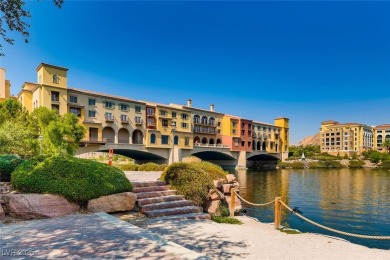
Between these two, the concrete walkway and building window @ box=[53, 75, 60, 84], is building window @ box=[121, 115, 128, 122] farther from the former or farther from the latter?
the concrete walkway

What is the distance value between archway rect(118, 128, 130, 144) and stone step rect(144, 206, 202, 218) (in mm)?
41857

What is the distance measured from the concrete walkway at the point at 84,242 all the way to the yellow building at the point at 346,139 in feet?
411

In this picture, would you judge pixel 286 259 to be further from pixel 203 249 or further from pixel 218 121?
pixel 218 121

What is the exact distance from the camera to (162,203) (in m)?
10.1

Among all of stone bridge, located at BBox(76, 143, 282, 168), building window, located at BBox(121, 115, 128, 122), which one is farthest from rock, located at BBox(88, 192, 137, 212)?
building window, located at BBox(121, 115, 128, 122)

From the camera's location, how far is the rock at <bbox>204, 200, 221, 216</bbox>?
1134 cm

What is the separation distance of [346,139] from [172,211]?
130410 mm

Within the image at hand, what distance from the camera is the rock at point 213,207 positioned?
11.3 metres

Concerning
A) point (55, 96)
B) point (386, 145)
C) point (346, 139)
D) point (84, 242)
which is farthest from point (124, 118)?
point (386, 145)

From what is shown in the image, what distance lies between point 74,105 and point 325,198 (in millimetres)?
37754

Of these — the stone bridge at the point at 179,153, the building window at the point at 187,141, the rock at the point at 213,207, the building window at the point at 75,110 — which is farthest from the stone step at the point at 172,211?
the building window at the point at 187,141

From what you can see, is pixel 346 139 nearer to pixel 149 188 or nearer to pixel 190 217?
pixel 149 188

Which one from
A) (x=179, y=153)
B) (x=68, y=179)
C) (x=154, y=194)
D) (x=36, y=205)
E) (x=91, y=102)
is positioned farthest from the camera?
(x=179, y=153)

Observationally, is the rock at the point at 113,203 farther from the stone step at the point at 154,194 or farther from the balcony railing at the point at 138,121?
the balcony railing at the point at 138,121
